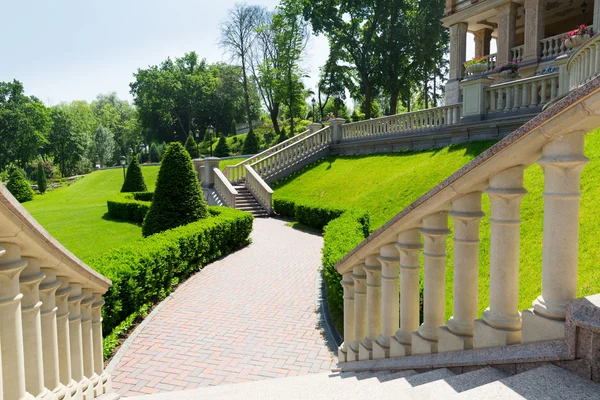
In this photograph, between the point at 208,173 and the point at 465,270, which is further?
the point at 208,173

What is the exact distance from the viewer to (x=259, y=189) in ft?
69.3

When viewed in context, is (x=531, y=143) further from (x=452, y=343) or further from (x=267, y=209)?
(x=267, y=209)

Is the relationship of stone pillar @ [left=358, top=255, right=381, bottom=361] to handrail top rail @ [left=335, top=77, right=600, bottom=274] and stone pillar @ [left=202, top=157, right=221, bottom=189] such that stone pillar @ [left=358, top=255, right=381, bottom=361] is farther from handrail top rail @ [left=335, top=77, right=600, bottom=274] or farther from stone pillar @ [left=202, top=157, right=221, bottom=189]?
stone pillar @ [left=202, top=157, right=221, bottom=189]

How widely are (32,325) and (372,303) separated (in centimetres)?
258

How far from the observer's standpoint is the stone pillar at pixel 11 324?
6.70ft

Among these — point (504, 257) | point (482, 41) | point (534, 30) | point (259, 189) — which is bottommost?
point (259, 189)

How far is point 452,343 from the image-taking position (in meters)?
2.58

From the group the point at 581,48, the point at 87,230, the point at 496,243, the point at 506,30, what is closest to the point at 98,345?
the point at 496,243

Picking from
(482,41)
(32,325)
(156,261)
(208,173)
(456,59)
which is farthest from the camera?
(482,41)

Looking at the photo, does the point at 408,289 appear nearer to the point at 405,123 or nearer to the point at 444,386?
the point at 444,386

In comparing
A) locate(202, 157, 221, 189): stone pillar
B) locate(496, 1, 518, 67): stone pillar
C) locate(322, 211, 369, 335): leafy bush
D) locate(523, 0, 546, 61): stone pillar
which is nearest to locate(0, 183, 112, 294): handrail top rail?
locate(322, 211, 369, 335): leafy bush

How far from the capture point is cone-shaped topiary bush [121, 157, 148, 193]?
1149 inches

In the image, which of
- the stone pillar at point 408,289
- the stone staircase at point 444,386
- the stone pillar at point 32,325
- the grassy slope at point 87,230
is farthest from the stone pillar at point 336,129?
the stone pillar at point 32,325

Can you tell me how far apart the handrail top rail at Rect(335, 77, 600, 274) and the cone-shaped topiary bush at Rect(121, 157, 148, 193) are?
28.9 m
